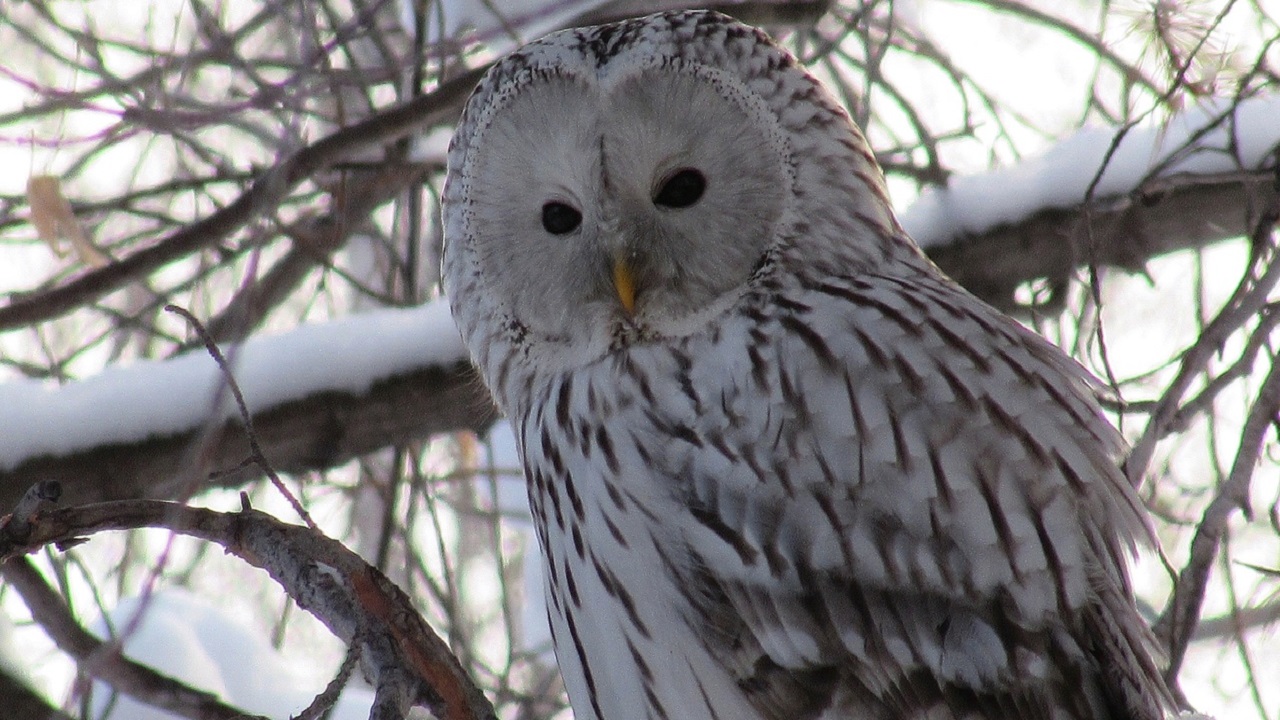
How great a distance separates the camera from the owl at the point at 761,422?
2084 millimetres

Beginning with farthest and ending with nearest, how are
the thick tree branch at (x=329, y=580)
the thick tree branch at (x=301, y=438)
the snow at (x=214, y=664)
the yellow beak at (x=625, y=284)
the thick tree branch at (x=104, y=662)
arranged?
the thick tree branch at (x=301, y=438), the snow at (x=214, y=664), the yellow beak at (x=625, y=284), the thick tree branch at (x=104, y=662), the thick tree branch at (x=329, y=580)

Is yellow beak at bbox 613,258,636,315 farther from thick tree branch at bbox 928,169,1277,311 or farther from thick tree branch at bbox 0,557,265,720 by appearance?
thick tree branch at bbox 928,169,1277,311

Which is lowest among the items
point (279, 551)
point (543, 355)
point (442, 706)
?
point (442, 706)

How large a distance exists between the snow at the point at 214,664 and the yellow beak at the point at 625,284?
1139 mm

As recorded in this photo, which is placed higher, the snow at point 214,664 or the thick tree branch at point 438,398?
the thick tree branch at point 438,398

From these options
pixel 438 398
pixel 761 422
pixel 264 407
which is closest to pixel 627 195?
pixel 761 422

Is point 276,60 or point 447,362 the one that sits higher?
point 276,60

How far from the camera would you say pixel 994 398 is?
7.17 ft

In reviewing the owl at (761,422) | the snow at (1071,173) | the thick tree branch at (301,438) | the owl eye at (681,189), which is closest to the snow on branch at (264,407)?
the thick tree branch at (301,438)

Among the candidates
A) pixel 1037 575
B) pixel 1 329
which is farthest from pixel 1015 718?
pixel 1 329

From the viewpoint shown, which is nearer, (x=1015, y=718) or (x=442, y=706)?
(x=442, y=706)

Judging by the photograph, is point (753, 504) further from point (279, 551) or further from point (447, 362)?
point (447, 362)

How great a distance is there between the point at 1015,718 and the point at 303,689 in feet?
5.37

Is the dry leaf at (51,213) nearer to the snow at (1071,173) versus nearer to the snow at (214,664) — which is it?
the snow at (214,664)
